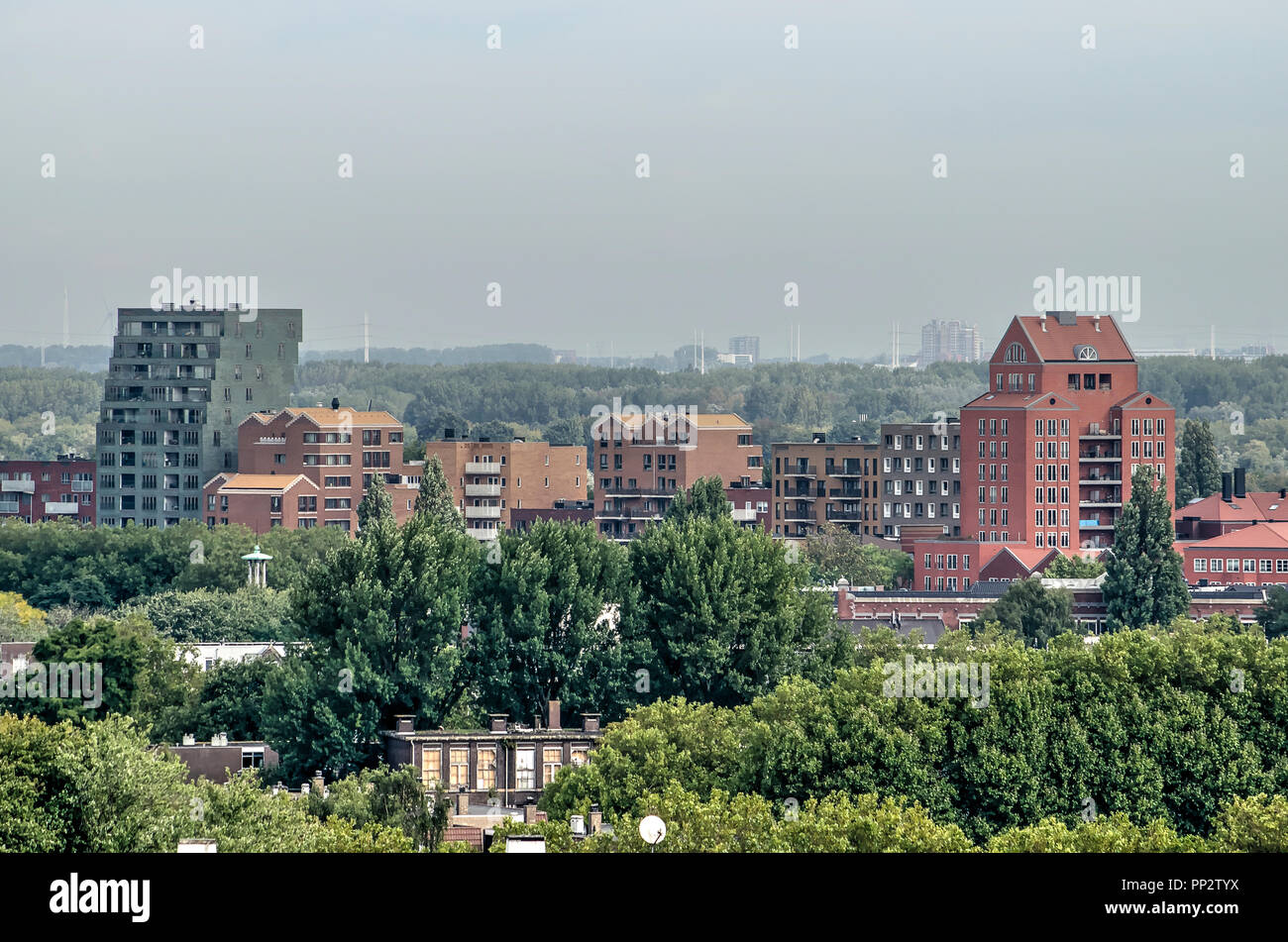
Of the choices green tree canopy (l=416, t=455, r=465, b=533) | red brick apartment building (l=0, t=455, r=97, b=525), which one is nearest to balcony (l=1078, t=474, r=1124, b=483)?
green tree canopy (l=416, t=455, r=465, b=533)

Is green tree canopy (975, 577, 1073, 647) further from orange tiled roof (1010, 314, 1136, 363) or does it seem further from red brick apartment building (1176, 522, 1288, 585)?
orange tiled roof (1010, 314, 1136, 363)

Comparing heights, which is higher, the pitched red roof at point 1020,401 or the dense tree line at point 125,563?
the pitched red roof at point 1020,401

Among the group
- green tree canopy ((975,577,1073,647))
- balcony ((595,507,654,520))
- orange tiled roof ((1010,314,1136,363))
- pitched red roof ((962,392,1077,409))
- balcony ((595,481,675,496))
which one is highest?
orange tiled roof ((1010,314,1136,363))

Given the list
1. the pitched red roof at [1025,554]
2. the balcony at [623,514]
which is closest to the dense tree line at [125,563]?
the pitched red roof at [1025,554]

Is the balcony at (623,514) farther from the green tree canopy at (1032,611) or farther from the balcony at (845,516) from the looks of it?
the green tree canopy at (1032,611)

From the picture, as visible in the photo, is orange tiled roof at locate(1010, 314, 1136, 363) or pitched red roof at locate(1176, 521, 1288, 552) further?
orange tiled roof at locate(1010, 314, 1136, 363)
